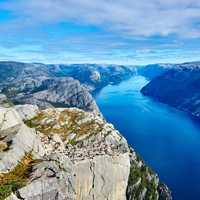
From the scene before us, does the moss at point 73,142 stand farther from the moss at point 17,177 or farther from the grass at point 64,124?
the moss at point 17,177

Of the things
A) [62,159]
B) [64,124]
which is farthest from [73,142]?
[62,159]

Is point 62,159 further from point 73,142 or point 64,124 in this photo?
point 64,124

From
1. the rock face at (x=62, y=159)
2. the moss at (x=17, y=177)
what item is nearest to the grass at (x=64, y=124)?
→ the rock face at (x=62, y=159)

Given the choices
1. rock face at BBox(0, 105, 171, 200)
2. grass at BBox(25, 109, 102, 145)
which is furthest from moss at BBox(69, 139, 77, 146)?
rock face at BBox(0, 105, 171, 200)

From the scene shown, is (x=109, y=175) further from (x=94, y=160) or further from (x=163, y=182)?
(x=163, y=182)

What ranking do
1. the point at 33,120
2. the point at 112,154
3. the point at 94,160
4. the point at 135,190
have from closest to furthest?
the point at 94,160, the point at 112,154, the point at 33,120, the point at 135,190

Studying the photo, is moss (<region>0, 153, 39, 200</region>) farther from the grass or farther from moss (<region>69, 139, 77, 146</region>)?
the grass

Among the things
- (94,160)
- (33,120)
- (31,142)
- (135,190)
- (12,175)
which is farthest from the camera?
(135,190)

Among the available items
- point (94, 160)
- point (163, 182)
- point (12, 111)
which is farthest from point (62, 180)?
point (163, 182)

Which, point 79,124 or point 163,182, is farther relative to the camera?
point 163,182
